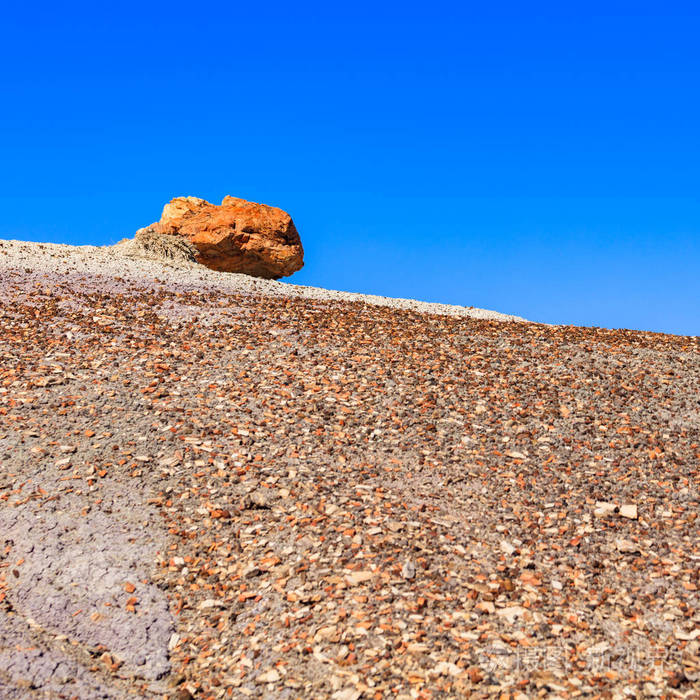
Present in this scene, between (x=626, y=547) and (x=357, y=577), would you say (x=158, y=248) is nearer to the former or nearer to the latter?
(x=357, y=577)

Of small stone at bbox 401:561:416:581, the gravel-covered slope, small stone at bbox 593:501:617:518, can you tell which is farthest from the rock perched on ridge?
small stone at bbox 401:561:416:581

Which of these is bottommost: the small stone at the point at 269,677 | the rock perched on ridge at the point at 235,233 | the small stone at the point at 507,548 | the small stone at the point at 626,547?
the small stone at the point at 269,677

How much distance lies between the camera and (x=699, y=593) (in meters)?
5.77

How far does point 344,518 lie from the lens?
6.62 m

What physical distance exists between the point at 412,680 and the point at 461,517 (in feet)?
6.81

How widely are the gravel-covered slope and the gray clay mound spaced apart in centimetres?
1116

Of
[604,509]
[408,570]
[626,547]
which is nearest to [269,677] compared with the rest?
[408,570]

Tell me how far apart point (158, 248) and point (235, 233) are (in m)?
2.84

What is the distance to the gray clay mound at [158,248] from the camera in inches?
873

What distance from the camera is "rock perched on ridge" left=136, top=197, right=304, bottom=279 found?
2447 centimetres

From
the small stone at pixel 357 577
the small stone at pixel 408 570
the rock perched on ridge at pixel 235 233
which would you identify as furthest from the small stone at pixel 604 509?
the rock perched on ridge at pixel 235 233

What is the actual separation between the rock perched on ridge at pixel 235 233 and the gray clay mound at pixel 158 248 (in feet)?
0.84

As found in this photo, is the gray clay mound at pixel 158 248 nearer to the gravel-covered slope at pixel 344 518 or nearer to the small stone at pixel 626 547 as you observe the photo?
the gravel-covered slope at pixel 344 518

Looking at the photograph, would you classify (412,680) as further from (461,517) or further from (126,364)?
(126,364)
